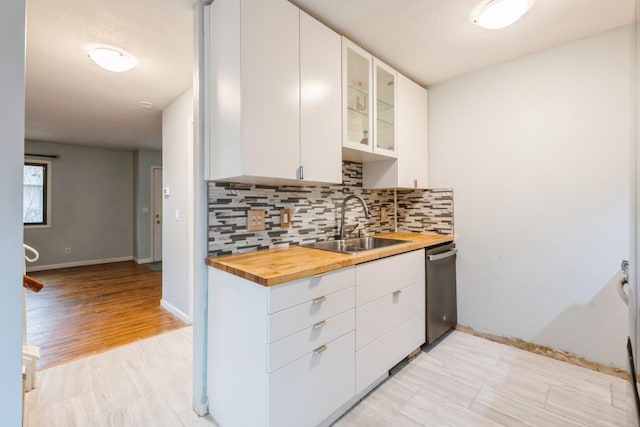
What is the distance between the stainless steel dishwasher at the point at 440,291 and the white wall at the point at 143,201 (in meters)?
5.56

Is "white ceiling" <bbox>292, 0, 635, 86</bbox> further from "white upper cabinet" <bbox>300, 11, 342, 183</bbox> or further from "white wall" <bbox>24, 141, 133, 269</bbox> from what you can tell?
"white wall" <bbox>24, 141, 133, 269</bbox>

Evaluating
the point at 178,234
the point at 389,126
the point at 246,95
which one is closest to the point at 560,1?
the point at 389,126

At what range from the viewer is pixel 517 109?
7.34 feet

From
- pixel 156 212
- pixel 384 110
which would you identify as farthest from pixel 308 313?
pixel 156 212

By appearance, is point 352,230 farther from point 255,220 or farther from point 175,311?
point 175,311

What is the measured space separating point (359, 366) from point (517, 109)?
2253mm

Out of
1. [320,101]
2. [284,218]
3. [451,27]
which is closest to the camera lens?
[320,101]

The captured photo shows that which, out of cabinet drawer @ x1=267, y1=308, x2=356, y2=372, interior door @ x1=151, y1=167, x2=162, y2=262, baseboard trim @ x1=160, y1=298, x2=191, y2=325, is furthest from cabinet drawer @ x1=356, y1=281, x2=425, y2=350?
interior door @ x1=151, y1=167, x2=162, y2=262

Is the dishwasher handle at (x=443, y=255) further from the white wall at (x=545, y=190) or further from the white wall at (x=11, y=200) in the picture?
the white wall at (x=11, y=200)

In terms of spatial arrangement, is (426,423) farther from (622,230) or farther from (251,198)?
(622,230)

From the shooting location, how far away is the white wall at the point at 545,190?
188 centimetres

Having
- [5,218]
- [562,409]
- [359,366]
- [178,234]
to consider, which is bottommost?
[562,409]

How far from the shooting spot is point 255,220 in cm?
181

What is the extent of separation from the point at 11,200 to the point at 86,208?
18.6 feet
